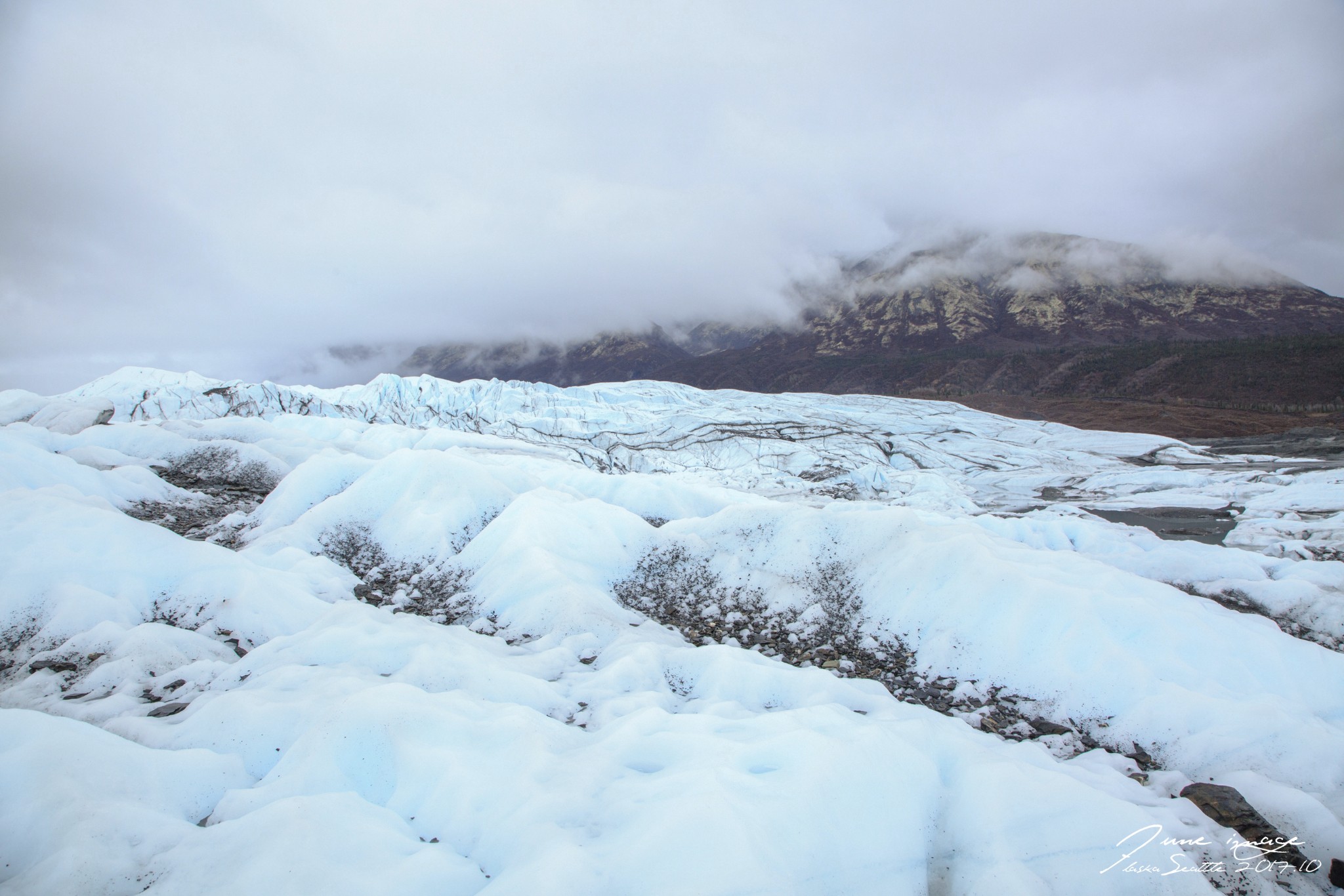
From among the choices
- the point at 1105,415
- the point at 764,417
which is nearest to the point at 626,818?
the point at 764,417

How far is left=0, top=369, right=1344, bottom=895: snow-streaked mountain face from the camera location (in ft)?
16.7

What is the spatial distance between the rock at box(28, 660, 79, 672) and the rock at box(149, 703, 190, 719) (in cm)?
308

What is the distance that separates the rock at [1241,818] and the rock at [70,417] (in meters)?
60.4

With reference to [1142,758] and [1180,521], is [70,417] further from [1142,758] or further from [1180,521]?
[1180,521]

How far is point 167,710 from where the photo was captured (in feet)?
25.2

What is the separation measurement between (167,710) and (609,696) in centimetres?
650

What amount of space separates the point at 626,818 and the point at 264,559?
14.2 metres

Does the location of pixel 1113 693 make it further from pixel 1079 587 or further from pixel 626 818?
pixel 626 818

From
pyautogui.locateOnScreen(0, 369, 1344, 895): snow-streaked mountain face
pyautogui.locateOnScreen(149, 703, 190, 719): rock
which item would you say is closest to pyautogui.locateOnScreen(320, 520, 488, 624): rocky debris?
pyautogui.locateOnScreen(0, 369, 1344, 895): snow-streaked mountain face
